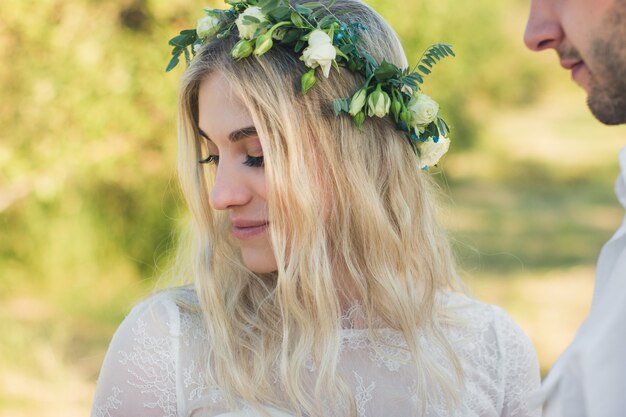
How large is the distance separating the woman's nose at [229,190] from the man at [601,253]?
2.95ft

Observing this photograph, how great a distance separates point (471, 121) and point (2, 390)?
9.44 m

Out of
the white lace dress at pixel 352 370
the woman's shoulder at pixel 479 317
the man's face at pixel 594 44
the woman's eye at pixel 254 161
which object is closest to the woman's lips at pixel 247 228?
the woman's eye at pixel 254 161

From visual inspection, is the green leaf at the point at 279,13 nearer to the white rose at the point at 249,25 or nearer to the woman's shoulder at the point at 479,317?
the white rose at the point at 249,25

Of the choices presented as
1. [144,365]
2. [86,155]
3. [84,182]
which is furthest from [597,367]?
[84,182]

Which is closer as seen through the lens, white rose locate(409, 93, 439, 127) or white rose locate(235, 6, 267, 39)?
white rose locate(235, 6, 267, 39)

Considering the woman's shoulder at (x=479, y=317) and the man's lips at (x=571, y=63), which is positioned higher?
the man's lips at (x=571, y=63)

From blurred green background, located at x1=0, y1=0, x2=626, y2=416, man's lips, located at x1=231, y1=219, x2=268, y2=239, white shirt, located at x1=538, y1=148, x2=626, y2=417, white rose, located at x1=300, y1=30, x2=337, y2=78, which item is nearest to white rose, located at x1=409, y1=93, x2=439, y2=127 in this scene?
white rose, located at x1=300, y1=30, x2=337, y2=78

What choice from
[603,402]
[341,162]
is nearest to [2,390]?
[341,162]

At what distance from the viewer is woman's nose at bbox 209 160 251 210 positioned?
2.42m

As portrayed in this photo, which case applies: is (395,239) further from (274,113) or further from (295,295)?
(274,113)

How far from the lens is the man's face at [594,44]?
5.42ft

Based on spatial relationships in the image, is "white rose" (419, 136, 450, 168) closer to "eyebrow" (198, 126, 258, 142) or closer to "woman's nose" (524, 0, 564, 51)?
"eyebrow" (198, 126, 258, 142)

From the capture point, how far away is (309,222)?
2.46 metres

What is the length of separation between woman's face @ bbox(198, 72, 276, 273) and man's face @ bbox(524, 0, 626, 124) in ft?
2.94
